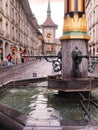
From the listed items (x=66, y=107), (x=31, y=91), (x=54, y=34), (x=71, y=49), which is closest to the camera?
(x=66, y=107)

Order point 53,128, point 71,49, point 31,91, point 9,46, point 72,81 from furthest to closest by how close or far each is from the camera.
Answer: point 9,46, point 31,91, point 71,49, point 72,81, point 53,128

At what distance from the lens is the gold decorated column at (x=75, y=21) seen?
6887 mm

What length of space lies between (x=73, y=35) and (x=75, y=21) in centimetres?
39

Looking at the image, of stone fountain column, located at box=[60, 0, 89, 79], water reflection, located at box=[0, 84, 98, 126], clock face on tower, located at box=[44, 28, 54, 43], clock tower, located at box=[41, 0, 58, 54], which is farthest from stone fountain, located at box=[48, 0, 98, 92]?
clock face on tower, located at box=[44, 28, 54, 43]

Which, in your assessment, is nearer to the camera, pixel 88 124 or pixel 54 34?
pixel 88 124

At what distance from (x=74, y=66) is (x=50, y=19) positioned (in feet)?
505

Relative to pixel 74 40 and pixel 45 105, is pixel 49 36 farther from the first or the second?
pixel 45 105

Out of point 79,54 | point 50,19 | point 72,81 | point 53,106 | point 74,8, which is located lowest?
point 53,106

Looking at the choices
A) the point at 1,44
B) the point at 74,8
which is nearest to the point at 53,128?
the point at 74,8

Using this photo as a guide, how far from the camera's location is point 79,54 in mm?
6516

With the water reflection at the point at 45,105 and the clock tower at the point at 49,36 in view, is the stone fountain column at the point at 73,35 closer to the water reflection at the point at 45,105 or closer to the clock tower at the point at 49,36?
the water reflection at the point at 45,105

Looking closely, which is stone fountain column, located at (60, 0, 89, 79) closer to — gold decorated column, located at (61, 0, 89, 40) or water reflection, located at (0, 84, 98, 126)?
gold decorated column, located at (61, 0, 89, 40)

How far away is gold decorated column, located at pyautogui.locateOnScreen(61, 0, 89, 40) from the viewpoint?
6.89m

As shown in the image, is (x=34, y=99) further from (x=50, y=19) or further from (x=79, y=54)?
(x=50, y=19)
